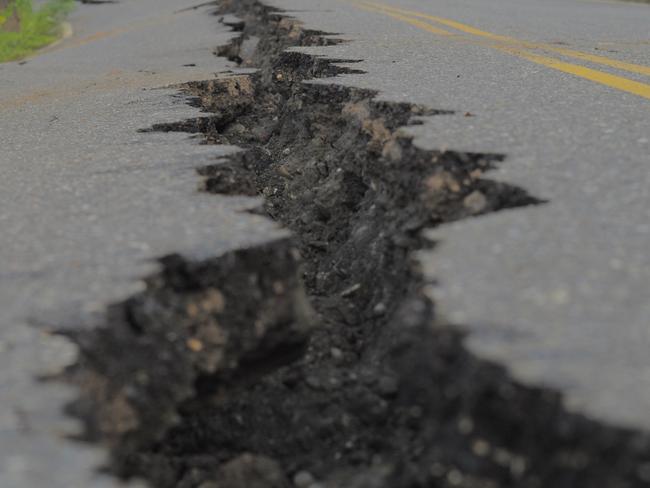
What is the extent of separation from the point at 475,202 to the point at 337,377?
47 cm

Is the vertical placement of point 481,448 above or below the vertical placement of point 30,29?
above

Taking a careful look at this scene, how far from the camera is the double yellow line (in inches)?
118

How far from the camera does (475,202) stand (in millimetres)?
1619

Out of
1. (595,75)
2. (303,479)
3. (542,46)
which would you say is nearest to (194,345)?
(303,479)

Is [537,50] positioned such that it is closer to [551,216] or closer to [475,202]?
[475,202]

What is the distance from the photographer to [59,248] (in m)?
1.48

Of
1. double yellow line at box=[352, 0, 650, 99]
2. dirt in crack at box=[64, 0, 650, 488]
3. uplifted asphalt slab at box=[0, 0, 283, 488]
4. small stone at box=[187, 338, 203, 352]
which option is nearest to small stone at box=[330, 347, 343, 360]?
dirt in crack at box=[64, 0, 650, 488]

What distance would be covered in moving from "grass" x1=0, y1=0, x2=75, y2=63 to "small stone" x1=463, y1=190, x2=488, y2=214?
6711 millimetres

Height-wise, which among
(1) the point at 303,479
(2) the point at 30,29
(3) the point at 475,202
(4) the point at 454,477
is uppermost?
(3) the point at 475,202

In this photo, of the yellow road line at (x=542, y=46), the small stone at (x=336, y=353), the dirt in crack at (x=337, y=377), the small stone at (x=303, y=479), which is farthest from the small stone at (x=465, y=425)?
the yellow road line at (x=542, y=46)

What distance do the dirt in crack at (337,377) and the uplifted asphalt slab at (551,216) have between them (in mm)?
52

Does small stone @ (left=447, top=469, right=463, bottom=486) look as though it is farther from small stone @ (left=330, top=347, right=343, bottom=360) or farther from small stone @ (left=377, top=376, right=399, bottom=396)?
small stone @ (left=330, top=347, right=343, bottom=360)

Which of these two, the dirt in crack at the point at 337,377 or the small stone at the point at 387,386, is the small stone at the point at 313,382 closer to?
the dirt in crack at the point at 337,377

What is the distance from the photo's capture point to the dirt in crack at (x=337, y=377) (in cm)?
92
